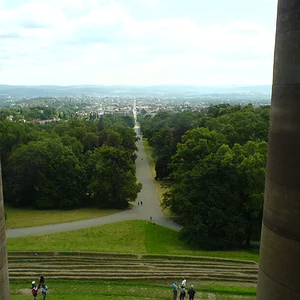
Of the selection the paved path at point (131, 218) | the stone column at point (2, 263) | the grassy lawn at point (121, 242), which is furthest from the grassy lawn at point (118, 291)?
the paved path at point (131, 218)

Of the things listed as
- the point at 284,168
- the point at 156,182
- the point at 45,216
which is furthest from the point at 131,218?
the point at 284,168

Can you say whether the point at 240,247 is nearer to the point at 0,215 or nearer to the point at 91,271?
the point at 91,271

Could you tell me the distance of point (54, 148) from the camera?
157ft

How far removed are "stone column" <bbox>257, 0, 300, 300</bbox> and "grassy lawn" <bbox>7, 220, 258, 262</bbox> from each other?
16461 millimetres

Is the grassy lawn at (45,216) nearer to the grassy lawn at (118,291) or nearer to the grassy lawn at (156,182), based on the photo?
the grassy lawn at (156,182)

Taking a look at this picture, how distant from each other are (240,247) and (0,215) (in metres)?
22.8

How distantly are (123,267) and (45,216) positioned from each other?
69.3 ft

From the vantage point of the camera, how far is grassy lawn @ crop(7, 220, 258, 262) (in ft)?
87.9

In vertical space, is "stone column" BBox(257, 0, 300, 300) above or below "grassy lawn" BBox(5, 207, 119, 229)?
above

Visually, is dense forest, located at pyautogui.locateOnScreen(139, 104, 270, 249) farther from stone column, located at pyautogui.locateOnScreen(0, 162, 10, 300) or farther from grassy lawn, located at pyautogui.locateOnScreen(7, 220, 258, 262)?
stone column, located at pyautogui.locateOnScreen(0, 162, 10, 300)

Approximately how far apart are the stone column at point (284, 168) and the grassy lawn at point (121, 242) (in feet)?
54.0

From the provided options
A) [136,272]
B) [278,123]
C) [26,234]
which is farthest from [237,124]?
[278,123]

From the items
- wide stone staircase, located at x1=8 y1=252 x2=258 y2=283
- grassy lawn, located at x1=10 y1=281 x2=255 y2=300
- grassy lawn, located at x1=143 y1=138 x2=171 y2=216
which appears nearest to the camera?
grassy lawn, located at x1=10 y1=281 x2=255 y2=300

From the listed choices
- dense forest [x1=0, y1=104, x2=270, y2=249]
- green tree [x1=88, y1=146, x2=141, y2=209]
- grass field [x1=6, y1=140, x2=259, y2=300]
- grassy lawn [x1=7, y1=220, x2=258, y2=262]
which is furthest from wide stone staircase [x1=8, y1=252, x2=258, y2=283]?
green tree [x1=88, y1=146, x2=141, y2=209]
